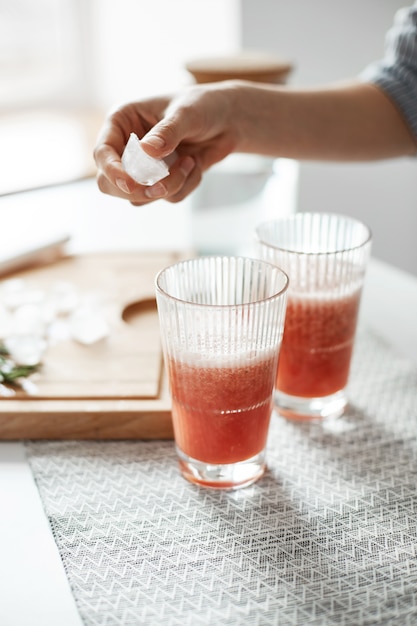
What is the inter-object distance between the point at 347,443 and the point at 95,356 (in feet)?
1.08

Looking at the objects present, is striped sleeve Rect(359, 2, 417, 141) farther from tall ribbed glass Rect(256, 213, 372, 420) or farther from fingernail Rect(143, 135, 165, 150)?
fingernail Rect(143, 135, 165, 150)

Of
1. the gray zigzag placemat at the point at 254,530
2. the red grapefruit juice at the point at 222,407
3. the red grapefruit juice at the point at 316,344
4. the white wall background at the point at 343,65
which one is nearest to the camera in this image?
the gray zigzag placemat at the point at 254,530

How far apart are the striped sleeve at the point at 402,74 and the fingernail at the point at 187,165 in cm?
42

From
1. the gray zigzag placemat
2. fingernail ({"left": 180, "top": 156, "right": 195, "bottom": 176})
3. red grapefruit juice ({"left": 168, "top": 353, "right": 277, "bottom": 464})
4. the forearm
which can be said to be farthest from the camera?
the forearm

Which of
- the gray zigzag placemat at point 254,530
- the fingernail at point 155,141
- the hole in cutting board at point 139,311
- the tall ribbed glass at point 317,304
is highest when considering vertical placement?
the fingernail at point 155,141

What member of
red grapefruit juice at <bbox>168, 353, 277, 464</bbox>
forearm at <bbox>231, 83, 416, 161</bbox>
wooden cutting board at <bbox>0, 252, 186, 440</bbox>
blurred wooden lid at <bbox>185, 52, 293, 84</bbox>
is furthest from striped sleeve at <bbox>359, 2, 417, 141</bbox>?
red grapefruit juice at <bbox>168, 353, 277, 464</bbox>

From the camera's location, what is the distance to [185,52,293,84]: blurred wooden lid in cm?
120

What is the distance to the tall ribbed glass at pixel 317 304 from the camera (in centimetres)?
78

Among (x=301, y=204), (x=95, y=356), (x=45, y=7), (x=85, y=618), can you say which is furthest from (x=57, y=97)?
(x=85, y=618)

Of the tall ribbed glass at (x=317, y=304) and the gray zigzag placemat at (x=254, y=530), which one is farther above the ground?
the tall ribbed glass at (x=317, y=304)

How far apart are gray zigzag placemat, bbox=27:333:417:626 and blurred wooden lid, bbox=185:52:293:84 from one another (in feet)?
2.09

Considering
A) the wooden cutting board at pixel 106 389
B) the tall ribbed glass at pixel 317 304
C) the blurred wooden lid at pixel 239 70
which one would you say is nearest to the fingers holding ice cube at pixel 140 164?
the tall ribbed glass at pixel 317 304

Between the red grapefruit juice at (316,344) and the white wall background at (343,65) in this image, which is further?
the white wall background at (343,65)

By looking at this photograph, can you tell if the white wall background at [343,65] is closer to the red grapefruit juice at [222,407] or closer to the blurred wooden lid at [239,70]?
the blurred wooden lid at [239,70]
